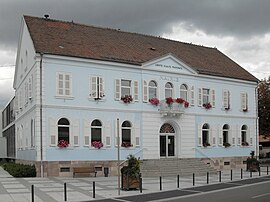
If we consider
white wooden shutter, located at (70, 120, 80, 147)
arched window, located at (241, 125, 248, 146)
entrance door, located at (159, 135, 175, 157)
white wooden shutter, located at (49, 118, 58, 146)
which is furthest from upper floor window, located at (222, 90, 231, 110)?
white wooden shutter, located at (49, 118, 58, 146)

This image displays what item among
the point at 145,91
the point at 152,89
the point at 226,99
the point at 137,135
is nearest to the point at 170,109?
the point at 152,89

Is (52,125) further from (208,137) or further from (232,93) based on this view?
(232,93)

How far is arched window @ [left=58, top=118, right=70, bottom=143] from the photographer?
98.8 ft

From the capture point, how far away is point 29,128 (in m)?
33.5

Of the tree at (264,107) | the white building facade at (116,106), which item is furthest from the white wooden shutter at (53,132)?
the tree at (264,107)

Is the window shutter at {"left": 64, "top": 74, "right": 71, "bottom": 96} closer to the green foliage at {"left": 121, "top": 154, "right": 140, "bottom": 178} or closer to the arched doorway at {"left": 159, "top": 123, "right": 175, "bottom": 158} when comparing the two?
the arched doorway at {"left": 159, "top": 123, "right": 175, "bottom": 158}

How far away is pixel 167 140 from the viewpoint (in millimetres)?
35938

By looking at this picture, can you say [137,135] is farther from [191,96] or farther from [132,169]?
[132,169]

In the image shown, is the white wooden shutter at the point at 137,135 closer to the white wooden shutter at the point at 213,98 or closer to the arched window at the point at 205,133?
the arched window at the point at 205,133

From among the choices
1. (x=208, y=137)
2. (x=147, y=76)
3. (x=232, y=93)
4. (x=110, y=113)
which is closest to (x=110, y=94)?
(x=110, y=113)

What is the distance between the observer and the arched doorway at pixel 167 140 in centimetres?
3569

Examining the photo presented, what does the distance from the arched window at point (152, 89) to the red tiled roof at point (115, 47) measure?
77.3 inches

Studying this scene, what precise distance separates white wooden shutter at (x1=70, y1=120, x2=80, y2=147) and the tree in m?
28.7

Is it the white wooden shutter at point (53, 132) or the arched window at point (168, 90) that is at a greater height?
the arched window at point (168, 90)
